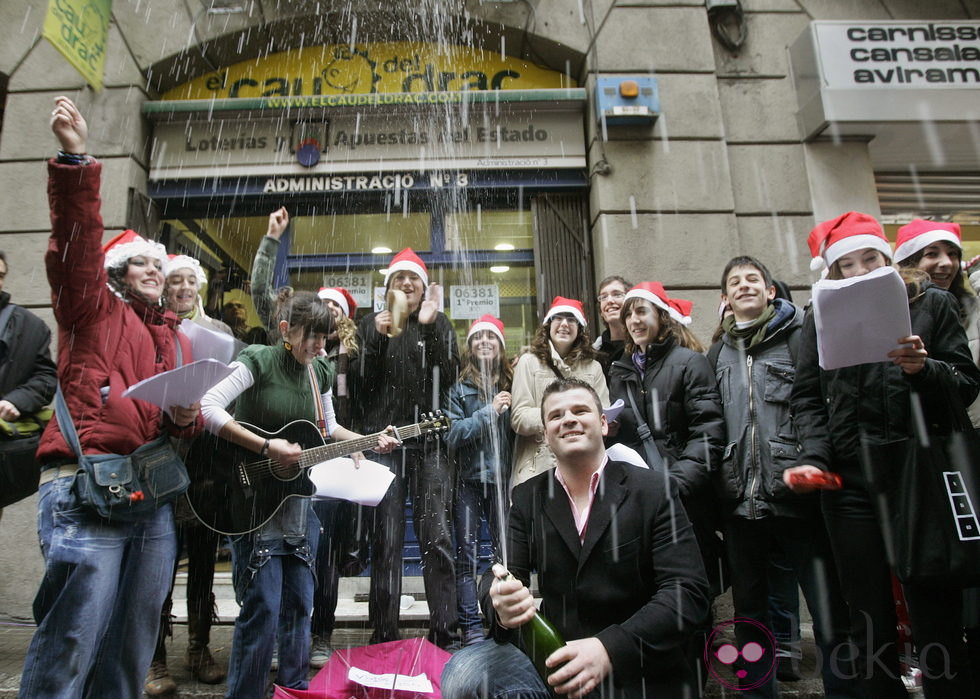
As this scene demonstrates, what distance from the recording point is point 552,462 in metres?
4.19

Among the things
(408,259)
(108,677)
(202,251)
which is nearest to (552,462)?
(408,259)

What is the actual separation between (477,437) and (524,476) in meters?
0.43

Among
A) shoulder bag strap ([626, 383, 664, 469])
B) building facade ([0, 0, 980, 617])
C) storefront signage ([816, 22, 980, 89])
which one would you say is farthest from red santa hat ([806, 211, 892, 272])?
storefront signage ([816, 22, 980, 89])

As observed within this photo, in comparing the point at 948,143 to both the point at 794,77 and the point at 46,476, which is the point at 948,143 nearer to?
the point at 794,77

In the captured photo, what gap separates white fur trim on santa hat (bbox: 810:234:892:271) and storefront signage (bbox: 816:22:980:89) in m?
4.79

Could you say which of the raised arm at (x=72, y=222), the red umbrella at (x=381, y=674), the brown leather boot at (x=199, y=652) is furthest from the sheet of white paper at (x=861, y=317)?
the brown leather boot at (x=199, y=652)

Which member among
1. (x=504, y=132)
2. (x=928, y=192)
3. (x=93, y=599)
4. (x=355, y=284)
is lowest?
(x=93, y=599)

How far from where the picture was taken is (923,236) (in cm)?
356

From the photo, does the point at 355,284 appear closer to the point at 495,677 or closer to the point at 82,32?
the point at 82,32

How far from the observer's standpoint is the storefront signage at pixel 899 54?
22.6ft

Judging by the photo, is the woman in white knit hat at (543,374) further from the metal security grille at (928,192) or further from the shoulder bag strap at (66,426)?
the metal security grille at (928,192)

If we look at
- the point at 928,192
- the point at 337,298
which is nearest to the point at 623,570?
the point at 337,298

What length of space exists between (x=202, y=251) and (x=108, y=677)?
6105 mm

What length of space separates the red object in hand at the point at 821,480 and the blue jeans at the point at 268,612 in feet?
8.16
